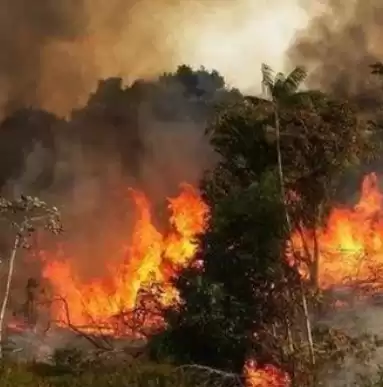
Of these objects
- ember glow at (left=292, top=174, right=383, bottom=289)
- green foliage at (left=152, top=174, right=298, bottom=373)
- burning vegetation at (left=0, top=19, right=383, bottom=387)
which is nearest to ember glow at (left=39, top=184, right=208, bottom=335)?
burning vegetation at (left=0, top=19, right=383, bottom=387)

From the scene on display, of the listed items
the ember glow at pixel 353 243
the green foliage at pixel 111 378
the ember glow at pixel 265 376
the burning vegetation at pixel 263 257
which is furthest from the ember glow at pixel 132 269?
the ember glow at pixel 265 376

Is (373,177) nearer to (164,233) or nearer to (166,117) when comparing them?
(164,233)

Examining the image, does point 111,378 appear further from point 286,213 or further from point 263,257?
point 286,213

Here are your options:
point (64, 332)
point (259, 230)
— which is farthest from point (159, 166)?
point (259, 230)

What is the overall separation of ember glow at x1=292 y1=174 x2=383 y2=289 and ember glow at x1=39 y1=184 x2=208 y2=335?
640 cm

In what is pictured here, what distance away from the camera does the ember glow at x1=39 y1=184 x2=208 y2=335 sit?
38.0m

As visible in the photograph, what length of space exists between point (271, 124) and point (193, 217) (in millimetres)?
12849

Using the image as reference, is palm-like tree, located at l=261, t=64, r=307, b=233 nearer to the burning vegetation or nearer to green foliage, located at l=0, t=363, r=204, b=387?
the burning vegetation

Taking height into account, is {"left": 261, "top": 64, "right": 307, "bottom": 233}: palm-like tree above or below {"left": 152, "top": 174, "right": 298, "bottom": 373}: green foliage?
above

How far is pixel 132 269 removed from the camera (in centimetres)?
4141

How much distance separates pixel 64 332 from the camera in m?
36.3

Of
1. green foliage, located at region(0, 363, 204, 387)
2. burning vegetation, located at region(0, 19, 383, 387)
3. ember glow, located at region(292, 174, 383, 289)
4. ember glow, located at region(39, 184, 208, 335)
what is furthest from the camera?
ember glow, located at region(39, 184, 208, 335)

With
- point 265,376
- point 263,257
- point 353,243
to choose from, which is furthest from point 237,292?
point 353,243

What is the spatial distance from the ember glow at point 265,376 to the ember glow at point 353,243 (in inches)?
162
